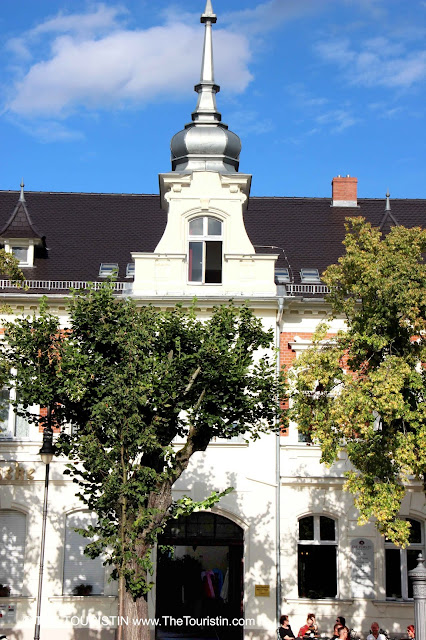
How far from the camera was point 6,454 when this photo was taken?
24.3m

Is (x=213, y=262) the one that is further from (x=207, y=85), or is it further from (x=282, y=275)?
(x=207, y=85)

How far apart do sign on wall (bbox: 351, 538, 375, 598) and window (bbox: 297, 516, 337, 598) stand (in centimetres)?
46

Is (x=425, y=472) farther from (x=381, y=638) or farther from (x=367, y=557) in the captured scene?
(x=367, y=557)

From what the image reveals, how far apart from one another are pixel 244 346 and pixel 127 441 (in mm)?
3060

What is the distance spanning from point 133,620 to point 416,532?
957 cm

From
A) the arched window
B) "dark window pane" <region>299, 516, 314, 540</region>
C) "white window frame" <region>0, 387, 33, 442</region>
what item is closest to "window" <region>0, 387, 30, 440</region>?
"white window frame" <region>0, 387, 33, 442</region>

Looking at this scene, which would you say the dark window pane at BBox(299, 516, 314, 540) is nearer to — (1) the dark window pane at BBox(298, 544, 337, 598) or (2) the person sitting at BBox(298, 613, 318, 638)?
(1) the dark window pane at BBox(298, 544, 337, 598)

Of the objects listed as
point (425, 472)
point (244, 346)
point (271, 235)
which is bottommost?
point (425, 472)

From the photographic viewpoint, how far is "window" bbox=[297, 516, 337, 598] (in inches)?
935

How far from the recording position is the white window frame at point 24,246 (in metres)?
27.0

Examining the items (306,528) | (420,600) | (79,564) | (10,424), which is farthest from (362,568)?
(10,424)

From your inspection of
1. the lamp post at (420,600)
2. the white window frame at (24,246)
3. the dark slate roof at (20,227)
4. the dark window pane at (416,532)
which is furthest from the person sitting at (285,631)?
the dark slate roof at (20,227)

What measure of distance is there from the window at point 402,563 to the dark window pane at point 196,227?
358 inches

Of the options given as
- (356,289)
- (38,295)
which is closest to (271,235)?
(38,295)
